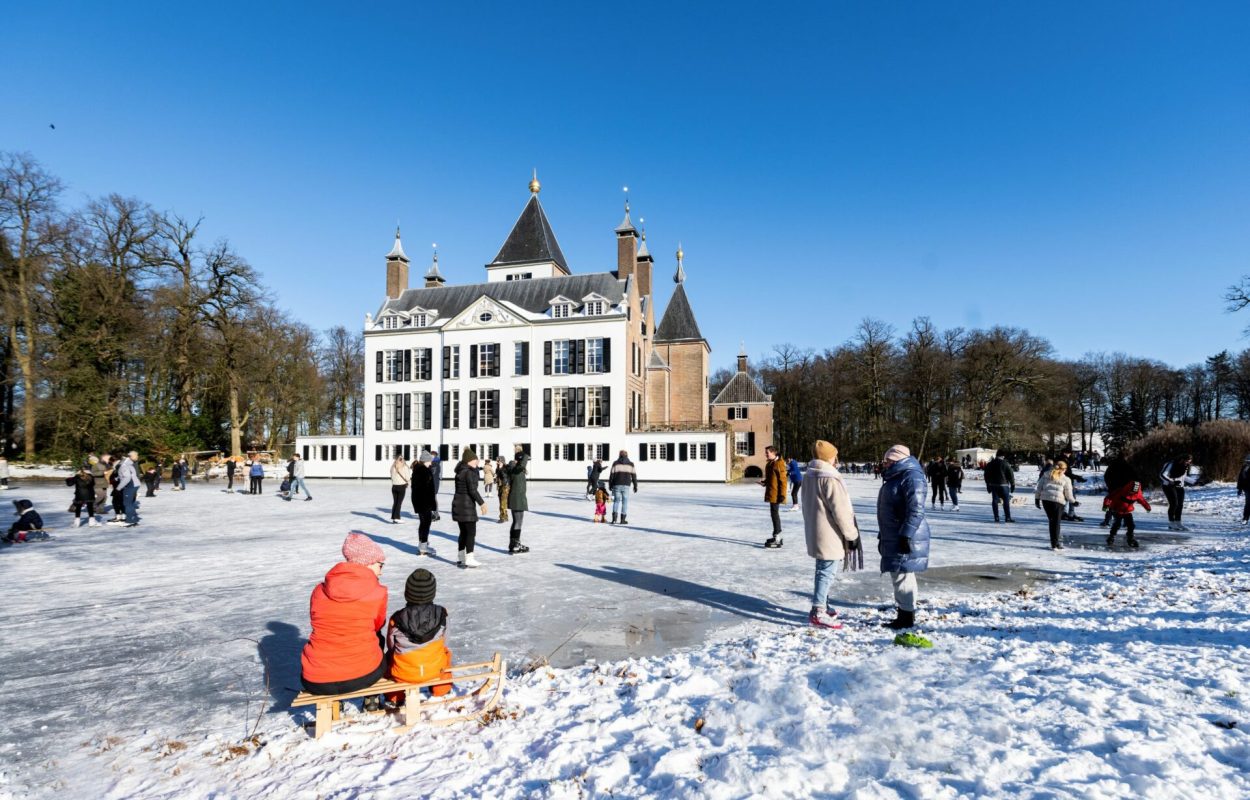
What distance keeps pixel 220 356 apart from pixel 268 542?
3032 centimetres

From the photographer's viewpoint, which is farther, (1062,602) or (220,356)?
(220,356)

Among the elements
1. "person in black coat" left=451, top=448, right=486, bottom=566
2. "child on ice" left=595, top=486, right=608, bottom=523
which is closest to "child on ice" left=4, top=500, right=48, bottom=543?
"person in black coat" left=451, top=448, right=486, bottom=566

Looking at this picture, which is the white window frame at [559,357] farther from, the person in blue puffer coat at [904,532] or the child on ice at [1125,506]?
the person in blue puffer coat at [904,532]

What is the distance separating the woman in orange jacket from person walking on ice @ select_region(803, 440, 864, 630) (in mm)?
3988

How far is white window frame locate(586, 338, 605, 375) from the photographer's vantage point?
4100 centimetres

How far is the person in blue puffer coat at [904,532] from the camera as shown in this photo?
5910 millimetres

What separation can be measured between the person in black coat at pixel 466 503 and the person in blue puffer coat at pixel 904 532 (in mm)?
5541

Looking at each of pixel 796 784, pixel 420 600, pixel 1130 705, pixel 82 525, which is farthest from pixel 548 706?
pixel 82 525

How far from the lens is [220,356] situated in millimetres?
37562

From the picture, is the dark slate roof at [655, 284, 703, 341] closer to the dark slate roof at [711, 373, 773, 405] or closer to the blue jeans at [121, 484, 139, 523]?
the dark slate roof at [711, 373, 773, 405]

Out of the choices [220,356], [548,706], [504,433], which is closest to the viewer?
[548,706]

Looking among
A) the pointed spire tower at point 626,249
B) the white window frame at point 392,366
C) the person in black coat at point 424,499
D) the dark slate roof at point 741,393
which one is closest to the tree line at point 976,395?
the dark slate roof at point 741,393

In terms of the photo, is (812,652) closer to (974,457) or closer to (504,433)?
(504,433)

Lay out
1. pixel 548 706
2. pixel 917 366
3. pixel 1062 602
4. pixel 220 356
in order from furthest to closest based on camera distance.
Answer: pixel 917 366 < pixel 220 356 < pixel 1062 602 < pixel 548 706
